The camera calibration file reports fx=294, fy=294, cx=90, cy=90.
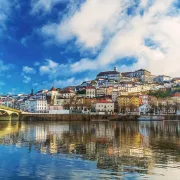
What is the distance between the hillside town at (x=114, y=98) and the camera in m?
103

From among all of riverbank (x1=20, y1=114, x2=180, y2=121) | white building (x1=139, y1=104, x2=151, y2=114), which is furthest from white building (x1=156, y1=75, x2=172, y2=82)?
riverbank (x1=20, y1=114, x2=180, y2=121)

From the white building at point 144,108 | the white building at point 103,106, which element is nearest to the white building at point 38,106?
the white building at point 103,106

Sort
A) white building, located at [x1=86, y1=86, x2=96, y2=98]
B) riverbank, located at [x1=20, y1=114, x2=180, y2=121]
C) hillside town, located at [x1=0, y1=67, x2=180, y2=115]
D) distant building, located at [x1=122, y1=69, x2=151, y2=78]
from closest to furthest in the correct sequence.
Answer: riverbank, located at [x1=20, y1=114, x2=180, y2=121] < hillside town, located at [x1=0, y1=67, x2=180, y2=115] < white building, located at [x1=86, y1=86, x2=96, y2=98] < distant building, located at [x1=122, y1=69, x2=151, y2=78]

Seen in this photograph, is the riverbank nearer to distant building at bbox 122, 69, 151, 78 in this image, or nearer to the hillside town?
the hillside town

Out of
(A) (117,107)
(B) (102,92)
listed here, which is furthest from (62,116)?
(B) (102,92)

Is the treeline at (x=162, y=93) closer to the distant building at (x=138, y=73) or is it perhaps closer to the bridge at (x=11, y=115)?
the distant building at (x=138, y=73)

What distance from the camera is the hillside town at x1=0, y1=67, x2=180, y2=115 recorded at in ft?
339

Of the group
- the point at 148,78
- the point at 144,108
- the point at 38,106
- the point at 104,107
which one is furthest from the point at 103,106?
the point at 148,78

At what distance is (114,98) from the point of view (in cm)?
11969

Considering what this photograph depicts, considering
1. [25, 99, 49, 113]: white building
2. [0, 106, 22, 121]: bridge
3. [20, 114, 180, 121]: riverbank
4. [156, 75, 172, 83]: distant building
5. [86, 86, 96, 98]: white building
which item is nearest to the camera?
[0, 106, 22, 121]: bridge

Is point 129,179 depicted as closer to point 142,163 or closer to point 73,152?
point 142,163

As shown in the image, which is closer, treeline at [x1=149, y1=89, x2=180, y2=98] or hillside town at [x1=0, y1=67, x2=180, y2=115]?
hillside town at [x1=0, y1=67, x2=180, y2=115]

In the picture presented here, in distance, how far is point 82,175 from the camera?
12.8 meters

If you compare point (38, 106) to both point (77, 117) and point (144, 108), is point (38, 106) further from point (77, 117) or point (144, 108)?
point (144, 108)
